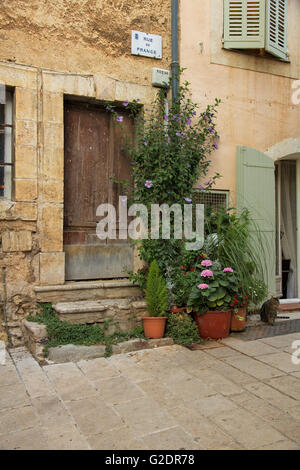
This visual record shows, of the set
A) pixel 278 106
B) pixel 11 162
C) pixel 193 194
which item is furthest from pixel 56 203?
pixel 278 106

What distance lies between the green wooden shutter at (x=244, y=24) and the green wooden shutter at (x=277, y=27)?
0.11 meters

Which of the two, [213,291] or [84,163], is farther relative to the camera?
[84,163]

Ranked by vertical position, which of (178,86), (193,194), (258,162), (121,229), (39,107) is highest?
(178,86)

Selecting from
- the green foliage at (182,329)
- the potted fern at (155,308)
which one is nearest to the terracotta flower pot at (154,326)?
the potted fern at (155,308)

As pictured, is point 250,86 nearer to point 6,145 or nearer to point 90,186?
point 90,186

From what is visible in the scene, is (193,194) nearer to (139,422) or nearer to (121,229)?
(121,229)

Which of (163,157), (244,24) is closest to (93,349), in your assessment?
(163,157)

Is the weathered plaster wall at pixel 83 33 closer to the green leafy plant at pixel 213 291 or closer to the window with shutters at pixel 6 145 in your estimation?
the window with shutters at pixel 6 145

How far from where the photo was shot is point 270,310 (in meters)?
4.81

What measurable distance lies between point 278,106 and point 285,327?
3.07 meters

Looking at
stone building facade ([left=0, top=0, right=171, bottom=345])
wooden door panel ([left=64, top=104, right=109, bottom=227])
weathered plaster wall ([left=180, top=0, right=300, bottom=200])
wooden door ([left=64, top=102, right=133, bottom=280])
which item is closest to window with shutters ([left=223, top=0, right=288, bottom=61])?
weathered plaster wall ([left=180, top=0, right=300, bottom=200])

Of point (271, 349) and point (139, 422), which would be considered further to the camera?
point (271, 349)

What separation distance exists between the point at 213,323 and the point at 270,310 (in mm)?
994
